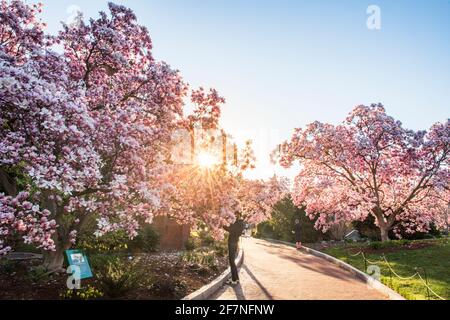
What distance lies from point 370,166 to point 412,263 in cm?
757

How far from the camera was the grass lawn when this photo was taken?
39.2 feet

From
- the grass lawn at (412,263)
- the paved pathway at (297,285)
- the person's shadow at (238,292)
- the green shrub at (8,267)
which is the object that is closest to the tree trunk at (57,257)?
the green shrub at (8,267)

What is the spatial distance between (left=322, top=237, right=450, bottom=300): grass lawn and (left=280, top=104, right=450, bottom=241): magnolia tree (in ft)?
7.79

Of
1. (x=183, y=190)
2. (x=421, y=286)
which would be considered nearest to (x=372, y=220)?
(x=421, y=286)

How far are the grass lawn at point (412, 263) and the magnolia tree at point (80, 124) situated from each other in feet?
29.1

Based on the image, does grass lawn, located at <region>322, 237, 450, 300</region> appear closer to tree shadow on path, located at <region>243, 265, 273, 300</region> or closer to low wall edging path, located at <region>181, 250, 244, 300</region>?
tree shadow on path, located at <region>243, 265, 273, 300</region>

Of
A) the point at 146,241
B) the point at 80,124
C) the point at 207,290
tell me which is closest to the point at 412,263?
the point at 207,290

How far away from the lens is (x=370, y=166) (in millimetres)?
23781

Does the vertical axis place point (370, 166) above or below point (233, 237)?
above

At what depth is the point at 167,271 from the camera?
1401cm

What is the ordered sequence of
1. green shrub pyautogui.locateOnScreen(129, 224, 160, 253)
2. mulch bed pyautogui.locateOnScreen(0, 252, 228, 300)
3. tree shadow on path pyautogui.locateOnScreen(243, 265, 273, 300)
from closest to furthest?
mulch bed pyautogui.locateOnScreen(0, 252, 228, 300) < tree shadow on path pyautogui.locateOnScreen(243, 265, 273, 300) < green shrub pyautogui.locateOnScreen(129, 224, 160, 253)

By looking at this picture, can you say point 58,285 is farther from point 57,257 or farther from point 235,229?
point 235,229

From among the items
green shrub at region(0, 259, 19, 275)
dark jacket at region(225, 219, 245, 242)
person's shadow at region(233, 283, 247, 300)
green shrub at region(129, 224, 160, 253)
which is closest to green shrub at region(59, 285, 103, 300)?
green shrub at region(0, 259, 19, 275)

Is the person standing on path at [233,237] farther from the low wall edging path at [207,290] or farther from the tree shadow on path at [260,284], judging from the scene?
the tree shadow on path at [260,284]
